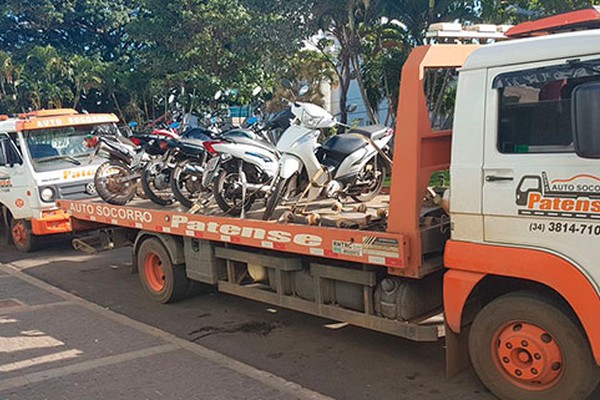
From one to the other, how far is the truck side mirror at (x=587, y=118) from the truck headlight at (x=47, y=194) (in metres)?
8.90

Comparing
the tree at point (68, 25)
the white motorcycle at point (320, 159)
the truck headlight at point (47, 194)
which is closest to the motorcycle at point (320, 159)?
the white motorcycle at point (320, 159)

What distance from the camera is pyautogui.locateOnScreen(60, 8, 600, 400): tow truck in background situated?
3557mm

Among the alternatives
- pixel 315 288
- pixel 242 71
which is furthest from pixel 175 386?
pixel 242 71

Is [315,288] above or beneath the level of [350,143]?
beneath

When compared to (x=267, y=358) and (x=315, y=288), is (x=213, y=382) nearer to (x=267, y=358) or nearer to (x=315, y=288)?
(x=267, y=358)

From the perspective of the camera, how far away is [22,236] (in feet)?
35.3

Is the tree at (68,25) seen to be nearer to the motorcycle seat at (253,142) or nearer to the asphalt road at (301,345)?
the asphalt road at (301,345)

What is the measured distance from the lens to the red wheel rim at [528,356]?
12.3ft

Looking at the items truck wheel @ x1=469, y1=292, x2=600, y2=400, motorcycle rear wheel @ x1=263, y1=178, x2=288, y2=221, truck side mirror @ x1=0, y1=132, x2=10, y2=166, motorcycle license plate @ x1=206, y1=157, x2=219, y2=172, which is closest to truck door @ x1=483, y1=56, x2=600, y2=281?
truck wheel @ x1=469, y1=292, x2=600, y2=400

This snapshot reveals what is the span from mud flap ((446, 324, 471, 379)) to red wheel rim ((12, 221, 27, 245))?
876 cm

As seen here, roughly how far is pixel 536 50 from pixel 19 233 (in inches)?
392

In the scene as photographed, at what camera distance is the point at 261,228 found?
5.45 meters

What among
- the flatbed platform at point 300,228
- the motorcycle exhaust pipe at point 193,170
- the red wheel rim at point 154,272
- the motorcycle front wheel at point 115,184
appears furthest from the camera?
the motorcycle front wheel at point 115,184

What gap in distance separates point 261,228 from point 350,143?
1.64 metres
